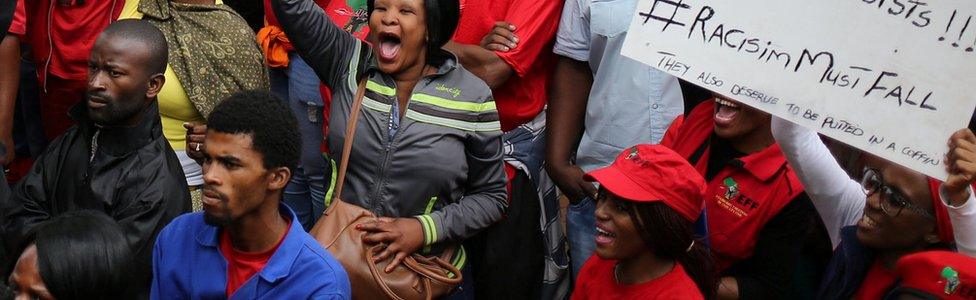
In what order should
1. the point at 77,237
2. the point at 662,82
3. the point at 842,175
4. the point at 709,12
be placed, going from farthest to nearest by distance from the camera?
the point at 662,82 → the point at 842,175 → the point at 709,12 → the point at 77,237

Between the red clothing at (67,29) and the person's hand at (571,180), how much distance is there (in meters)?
1.90

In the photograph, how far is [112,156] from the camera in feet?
14.8

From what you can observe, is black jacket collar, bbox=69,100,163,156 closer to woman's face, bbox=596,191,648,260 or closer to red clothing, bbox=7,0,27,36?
red clothing, bbox=7,0,27,36

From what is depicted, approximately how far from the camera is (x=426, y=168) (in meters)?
4.61

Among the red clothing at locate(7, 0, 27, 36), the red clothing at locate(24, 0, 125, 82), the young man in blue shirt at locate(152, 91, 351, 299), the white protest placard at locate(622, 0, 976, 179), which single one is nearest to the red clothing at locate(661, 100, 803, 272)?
the white protest placard at locate(622, 0, 976, 179)

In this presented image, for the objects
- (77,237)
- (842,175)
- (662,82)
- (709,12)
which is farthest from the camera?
(662,82)

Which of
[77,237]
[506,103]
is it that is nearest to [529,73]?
→ [506,103]

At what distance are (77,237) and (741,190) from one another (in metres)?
2.23

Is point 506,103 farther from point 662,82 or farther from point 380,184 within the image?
point 380,184

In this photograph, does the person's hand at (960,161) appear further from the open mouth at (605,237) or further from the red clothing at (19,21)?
the red clothing at (19,21)

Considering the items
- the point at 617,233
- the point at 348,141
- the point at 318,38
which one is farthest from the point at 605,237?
the point at 318,38

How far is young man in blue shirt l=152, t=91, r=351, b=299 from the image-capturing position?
3.81m

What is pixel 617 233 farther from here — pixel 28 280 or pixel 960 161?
pixel 28 280

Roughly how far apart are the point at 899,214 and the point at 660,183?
72 cm
